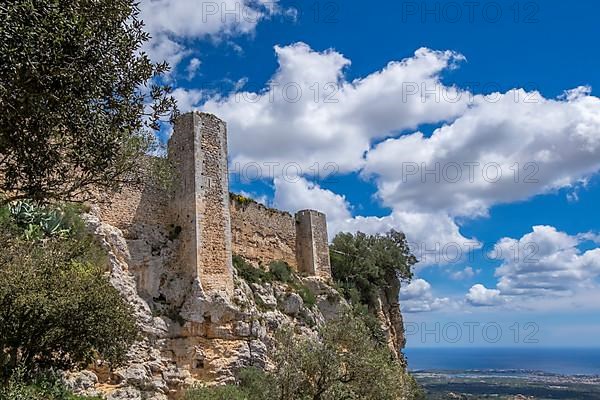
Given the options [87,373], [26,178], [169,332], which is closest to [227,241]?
[169,332]

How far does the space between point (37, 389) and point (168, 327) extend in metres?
5.63

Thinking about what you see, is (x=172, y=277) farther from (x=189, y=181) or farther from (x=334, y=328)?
(x=334, y=328)

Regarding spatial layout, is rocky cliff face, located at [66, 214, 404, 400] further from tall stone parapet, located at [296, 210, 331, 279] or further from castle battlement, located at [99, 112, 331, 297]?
tall stone parapet, located at [296, 210, 331, 279]

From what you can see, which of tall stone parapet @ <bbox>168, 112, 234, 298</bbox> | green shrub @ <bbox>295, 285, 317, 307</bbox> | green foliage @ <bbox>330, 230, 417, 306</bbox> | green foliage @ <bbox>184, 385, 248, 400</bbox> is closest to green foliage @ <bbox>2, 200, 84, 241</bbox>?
tall stone parapet @ <bbox>168, 112, 234, 298</bbox>

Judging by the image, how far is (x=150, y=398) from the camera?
1622cm

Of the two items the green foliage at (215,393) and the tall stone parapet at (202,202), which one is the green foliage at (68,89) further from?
the tall stone parapet at (202,202)

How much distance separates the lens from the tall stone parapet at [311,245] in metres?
29.3

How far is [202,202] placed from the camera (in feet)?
64.5

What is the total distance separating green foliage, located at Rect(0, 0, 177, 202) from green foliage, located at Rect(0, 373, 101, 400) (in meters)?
5.80

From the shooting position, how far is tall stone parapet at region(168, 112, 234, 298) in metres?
19.2

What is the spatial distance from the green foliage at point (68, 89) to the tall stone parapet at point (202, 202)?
10970 millimetres

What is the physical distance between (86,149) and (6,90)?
1.52m

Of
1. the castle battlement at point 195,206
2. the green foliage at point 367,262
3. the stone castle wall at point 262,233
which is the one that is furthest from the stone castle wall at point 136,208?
the green foliage at point 367,262

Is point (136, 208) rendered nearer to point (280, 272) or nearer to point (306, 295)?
point (280, 272)
